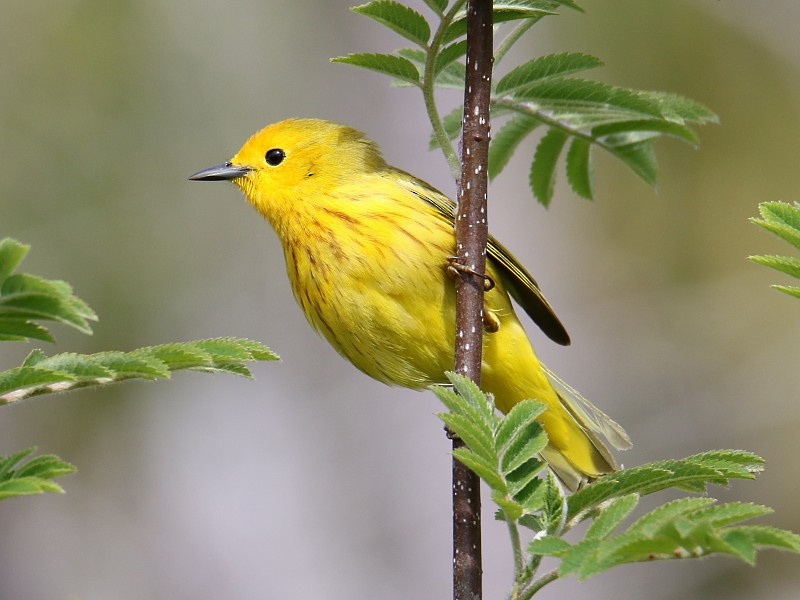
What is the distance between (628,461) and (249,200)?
3917 mm

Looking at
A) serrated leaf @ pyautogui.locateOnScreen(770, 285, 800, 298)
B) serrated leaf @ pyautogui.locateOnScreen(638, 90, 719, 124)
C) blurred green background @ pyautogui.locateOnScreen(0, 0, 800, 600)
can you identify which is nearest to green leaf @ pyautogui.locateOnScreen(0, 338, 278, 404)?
serrated leaf @ pyautogui.locateOnScreen(770, 285, 800, 298)

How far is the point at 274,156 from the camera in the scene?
4129 millimetres

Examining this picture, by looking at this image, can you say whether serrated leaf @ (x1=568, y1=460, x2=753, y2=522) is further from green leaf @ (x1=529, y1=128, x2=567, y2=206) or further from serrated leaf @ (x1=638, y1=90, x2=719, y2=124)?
green leaf @ (x1=529, y1=128, x2=567, y2=206)

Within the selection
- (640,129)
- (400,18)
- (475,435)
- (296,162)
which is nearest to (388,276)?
(296,162)

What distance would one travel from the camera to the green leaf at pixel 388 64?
230cm

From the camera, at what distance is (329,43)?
879cm

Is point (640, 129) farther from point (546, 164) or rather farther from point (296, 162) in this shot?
point (296, 162)

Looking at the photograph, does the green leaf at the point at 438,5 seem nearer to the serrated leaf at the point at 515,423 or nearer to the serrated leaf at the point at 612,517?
the serrated leaf at the point at 515,423

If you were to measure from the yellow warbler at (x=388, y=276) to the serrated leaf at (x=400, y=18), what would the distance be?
120 cm

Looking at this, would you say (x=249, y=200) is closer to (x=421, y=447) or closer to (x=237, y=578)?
(x=421, y=447)

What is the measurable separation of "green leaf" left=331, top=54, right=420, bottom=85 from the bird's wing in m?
1.22

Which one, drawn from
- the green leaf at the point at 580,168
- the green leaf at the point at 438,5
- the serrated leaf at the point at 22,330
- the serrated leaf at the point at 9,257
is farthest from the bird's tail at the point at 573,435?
the serrated leaf at the point at 9,257

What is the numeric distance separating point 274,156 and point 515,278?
1.17m

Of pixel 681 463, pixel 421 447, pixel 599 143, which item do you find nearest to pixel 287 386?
pixel 421 447
